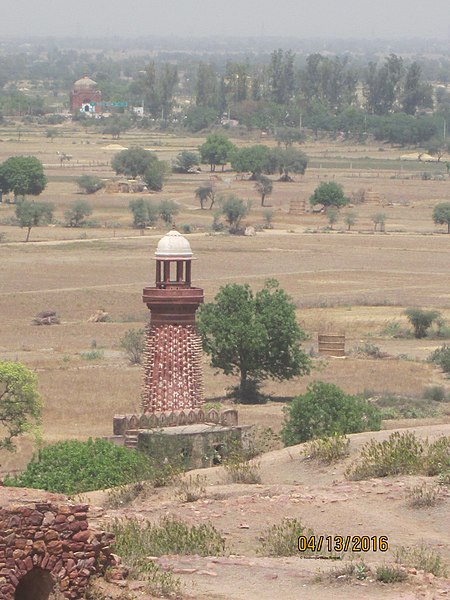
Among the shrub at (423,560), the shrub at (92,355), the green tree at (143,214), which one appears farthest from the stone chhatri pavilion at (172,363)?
the green tree at (143,214)

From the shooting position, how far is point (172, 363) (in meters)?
25.5

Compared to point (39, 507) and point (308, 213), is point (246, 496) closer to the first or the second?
point (39, 507)

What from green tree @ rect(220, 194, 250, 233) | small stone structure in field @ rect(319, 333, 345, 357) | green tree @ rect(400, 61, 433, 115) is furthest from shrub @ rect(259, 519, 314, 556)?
green tree @ rect(400, 61, 433, 115)

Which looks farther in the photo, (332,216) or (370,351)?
(332,216)

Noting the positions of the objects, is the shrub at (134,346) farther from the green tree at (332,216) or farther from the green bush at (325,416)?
the green tree at (332,216)

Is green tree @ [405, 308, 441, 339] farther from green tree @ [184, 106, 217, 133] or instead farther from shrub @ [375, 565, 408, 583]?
green tree @ [184, 106, 217, 133]

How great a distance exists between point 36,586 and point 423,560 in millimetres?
3513

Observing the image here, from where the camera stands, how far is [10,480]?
2195 cm

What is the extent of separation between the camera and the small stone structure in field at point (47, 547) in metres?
12.0

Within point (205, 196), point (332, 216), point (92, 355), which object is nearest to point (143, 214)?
point (332, 216)

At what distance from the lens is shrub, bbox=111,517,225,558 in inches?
591

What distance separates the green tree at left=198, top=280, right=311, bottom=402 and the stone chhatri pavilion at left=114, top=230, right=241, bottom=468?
12678 mm

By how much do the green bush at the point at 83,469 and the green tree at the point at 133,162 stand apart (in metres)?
92.3

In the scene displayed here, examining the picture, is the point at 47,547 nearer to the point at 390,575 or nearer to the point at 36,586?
the point at 36,586
